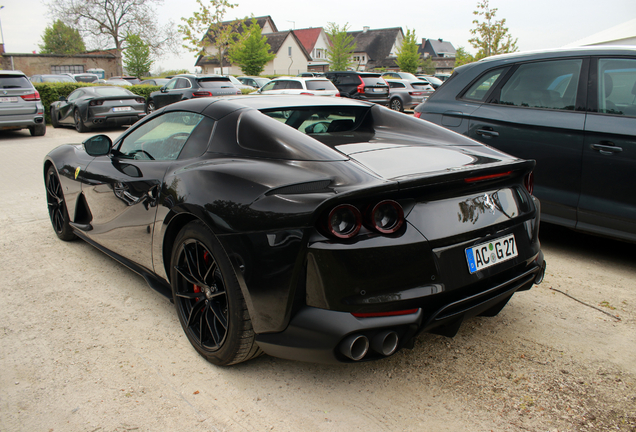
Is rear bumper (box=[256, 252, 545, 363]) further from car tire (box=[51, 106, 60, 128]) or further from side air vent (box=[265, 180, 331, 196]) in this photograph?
car tire (box=[51, 106, 60, 128])

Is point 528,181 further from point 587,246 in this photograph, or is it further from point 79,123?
point 79,123

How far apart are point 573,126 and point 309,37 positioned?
78.5 meters

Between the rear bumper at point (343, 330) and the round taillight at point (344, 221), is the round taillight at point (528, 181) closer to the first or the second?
the rear bumper at point (343, 330)

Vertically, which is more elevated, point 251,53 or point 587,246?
point 251,53

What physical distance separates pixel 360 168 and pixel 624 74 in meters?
2.77

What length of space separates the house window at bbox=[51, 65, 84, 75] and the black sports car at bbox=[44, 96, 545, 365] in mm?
54510

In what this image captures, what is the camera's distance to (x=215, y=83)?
57.3ft

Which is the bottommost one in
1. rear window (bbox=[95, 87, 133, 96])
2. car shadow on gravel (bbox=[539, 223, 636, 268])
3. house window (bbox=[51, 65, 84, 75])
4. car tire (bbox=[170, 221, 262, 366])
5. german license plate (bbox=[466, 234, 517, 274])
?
car shadow on gravel (bbox=[539, 223, 636, 268])

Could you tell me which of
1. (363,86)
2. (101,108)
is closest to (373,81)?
(363,86)

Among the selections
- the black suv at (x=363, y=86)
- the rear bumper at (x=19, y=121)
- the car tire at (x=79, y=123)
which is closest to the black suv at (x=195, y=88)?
the car tire at (x=79, y=123)

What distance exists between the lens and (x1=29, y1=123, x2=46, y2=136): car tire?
13170 mm

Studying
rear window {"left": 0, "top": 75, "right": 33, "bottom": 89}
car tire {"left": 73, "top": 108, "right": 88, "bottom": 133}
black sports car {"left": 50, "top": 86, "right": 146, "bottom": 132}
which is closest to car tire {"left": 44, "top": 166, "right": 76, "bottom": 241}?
rear window {"left": 0, "top": 75, "right": 33, "bottom": 89}

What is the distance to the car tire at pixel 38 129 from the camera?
13.2 meters

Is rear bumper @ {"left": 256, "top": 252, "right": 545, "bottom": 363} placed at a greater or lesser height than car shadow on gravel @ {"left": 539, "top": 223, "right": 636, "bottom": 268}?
greater
